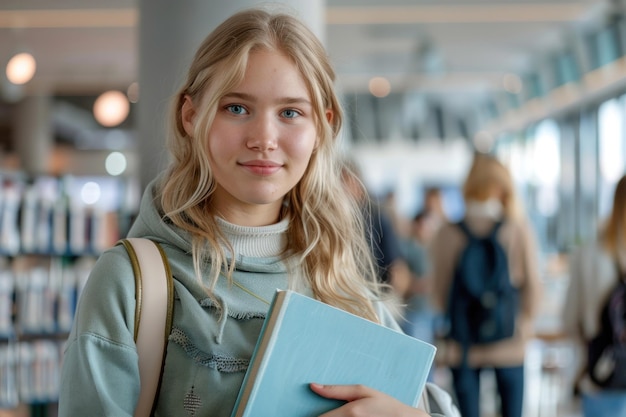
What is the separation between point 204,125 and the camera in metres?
1.52

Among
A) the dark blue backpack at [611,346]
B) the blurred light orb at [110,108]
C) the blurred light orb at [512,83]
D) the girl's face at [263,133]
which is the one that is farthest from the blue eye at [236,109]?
the blurred light orb at [512,83]

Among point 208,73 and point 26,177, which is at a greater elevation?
point 208,73

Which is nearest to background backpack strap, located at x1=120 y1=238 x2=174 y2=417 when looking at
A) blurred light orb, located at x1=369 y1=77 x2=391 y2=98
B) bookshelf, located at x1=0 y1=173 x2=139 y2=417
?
bookshelf, located at x1=0 y1=173 x2=139 y2=417

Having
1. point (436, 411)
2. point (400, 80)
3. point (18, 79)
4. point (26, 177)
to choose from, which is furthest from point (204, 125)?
point (400, 80)

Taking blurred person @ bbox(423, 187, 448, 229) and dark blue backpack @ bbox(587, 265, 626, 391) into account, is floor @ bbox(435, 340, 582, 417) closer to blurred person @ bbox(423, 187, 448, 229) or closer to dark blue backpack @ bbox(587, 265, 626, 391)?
blurred person @ bbox(423, 187, 448, 229)

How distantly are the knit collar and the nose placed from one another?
156 millimetres

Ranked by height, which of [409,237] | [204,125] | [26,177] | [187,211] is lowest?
[409,237]

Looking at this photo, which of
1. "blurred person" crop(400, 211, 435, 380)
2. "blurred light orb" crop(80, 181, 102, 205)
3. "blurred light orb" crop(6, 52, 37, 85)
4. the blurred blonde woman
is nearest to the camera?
the blurred blonde woman

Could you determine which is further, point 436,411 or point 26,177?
point 26,177

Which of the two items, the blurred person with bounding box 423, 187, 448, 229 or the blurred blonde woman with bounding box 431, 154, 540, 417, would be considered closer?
the blurred blonde woman with bounding box 431, 154, 540, 417

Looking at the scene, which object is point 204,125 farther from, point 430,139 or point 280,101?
point 430,139

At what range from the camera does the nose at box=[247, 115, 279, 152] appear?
4.92 ft

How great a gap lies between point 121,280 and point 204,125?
0.92 ft

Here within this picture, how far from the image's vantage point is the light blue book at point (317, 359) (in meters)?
1.36
